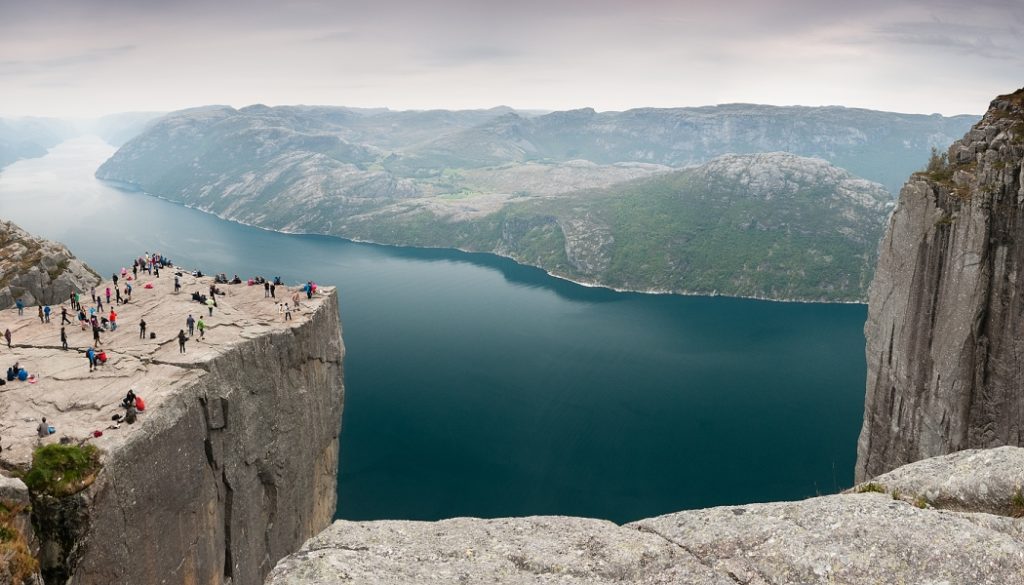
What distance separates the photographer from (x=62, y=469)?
30.8 m

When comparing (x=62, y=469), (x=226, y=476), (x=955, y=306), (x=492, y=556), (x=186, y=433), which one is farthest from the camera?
(x=955, y=306)

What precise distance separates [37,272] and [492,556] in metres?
66.5

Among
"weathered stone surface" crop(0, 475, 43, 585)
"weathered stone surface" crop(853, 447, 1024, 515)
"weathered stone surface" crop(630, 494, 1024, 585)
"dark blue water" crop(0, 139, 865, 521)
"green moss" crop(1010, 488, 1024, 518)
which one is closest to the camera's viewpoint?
"weathered stone surface" crop(630, 494, 1024, 585)

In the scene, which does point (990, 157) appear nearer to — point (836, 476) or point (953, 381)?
point (953, 381)

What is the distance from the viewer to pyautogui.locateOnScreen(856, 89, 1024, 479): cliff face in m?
44.8

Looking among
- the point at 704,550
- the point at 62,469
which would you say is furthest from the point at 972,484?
the point at 62,469

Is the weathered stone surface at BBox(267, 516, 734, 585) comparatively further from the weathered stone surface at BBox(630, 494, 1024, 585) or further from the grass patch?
the grass patch

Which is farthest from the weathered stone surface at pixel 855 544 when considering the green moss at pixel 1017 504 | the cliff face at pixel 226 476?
the cliff face at pixel 226 476

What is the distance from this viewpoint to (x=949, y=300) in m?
48.5

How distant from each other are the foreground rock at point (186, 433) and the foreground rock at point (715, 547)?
21.7 meters

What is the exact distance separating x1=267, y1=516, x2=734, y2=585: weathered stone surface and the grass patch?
66.8 ft

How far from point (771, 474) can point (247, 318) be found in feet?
299

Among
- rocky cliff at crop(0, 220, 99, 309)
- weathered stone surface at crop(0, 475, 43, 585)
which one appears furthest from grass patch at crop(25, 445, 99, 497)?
rocky cliff at crop(0, 220, 99, 309)

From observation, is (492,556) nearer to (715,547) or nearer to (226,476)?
(715,547)
